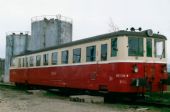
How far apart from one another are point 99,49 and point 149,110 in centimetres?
462

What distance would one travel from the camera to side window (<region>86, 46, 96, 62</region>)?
18.0 metres

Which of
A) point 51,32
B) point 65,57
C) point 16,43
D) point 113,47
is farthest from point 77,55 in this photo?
point 16,43

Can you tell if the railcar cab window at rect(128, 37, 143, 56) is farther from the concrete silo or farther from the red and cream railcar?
the concrete silo

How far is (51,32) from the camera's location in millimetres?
36781

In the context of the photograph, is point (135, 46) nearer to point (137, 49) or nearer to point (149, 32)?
point (137, 49)

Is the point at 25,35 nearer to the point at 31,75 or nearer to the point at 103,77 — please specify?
the point at 31,75

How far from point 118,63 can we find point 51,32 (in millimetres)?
21347

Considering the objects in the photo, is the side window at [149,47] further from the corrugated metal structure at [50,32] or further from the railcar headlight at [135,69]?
the corrugated metal structure at [50,32]

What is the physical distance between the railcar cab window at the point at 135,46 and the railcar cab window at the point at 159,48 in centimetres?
99

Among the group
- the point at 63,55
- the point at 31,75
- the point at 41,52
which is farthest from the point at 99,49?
the point at 31,75

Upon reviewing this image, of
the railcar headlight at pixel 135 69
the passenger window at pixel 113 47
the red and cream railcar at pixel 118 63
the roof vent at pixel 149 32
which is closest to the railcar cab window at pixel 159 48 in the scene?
the red and cream railcar at pixel 118 63

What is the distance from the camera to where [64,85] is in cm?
2103

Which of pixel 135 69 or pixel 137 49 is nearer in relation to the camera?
pixel 135 69

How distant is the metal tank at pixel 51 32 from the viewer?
36.6 meters
